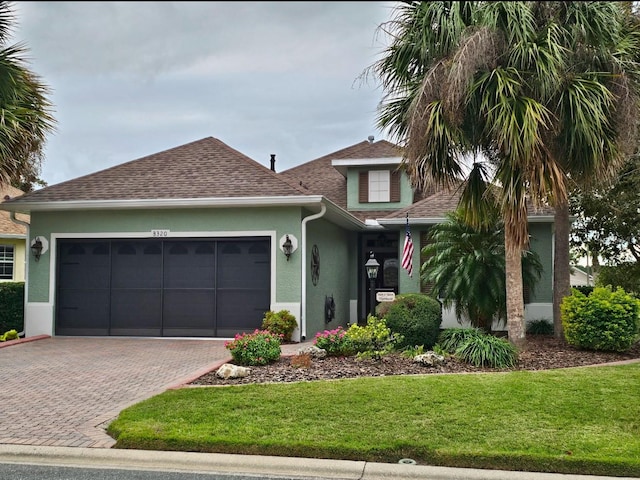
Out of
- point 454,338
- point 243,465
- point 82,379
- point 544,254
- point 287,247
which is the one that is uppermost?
point 287,247

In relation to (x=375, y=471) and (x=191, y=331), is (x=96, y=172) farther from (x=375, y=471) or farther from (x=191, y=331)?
(x=375, y=471)

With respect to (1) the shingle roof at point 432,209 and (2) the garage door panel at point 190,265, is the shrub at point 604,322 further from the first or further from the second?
(2) the garage door panel at point 190,265

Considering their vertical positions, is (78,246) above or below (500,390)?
above

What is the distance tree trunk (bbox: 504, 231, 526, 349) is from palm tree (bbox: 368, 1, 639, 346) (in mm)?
17

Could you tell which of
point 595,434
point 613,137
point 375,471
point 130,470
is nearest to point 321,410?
point 375,471

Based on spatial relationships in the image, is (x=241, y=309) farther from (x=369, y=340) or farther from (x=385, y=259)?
(x=385, y=259)

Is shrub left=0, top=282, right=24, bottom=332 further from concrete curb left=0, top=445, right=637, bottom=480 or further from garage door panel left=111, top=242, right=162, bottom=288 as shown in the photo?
concrete curb left=0, top=445, right=637, bottom=480

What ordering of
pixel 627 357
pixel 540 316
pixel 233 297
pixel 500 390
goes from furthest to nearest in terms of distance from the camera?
pixel 540 316
pixel 233 297
pixel 627 357
pixel 500 390

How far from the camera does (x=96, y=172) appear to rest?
14062 millimetres

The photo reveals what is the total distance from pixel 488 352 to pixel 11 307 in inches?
425

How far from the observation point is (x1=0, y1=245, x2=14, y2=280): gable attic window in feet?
64.8

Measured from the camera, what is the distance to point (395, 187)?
17312 millimetres

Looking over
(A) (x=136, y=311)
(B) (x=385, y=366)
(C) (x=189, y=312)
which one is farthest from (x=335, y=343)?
(A) (x=136, y=311)

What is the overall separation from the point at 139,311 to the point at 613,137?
10.3 m
